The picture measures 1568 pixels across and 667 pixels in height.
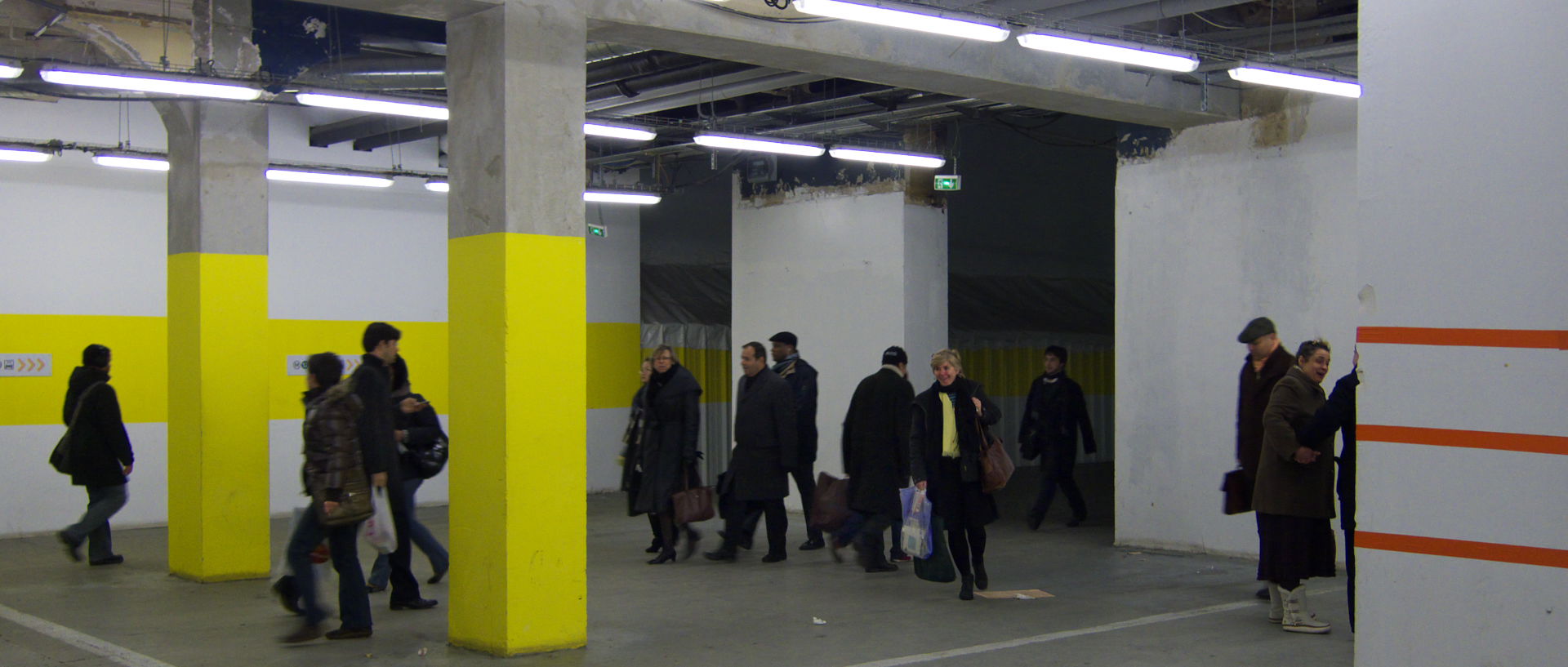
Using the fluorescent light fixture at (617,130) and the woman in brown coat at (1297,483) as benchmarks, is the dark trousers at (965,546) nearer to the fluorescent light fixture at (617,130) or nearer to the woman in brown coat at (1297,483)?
the woman in brown coat at (1297,483)

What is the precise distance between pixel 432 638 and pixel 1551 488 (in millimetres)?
5331

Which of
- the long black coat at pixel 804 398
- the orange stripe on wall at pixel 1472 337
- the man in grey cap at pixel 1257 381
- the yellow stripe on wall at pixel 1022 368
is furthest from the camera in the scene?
the yellow stripe on wall at pixel 1022 368

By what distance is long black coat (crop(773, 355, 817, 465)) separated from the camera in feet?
31.3

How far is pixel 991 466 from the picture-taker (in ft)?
24.4

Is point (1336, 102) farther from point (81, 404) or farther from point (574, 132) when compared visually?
point (81, 404)

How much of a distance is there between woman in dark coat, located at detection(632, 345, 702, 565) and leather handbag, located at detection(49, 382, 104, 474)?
3.83 metres

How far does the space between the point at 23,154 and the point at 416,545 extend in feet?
17.9

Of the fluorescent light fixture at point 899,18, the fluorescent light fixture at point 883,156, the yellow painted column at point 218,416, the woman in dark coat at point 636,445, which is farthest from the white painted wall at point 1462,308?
the fluorescent light fixture at point 883,156

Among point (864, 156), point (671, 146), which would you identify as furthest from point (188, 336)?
point (671, 146)

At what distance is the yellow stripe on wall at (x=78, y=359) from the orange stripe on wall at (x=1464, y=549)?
10782 mm

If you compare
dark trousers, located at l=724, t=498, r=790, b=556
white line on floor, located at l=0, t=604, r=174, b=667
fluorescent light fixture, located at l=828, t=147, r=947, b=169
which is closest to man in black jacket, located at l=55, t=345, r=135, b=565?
white line on floor, located at l=0, t=604, r=174, b=667

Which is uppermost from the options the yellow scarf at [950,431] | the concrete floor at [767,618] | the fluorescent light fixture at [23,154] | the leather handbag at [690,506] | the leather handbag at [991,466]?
the fluorescent light fixture at [23,154]

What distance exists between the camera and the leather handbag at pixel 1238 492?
7.07m

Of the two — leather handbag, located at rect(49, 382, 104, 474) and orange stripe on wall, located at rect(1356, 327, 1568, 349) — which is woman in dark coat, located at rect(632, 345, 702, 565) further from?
orange stripe on wall, located at rect(1356, 327, 1568, 349)
